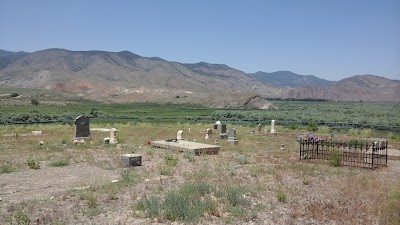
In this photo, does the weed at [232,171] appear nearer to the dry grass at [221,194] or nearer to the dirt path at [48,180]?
the dry grass at [221,194]

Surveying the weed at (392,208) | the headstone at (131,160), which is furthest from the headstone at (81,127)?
the weed at (392,208)

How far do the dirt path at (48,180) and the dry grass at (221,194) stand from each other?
213mm

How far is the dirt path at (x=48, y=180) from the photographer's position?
12583 millimetres

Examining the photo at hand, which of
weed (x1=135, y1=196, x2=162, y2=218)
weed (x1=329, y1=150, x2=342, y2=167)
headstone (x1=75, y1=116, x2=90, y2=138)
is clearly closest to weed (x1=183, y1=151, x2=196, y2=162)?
weed (x1=329, y1=150, x2=342, y2=167)

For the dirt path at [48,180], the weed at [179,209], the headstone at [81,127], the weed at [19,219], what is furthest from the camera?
the headstone at [81,127]

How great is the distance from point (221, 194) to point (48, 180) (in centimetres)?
672

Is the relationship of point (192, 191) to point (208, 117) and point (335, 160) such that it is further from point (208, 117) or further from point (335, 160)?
point (208, 117)

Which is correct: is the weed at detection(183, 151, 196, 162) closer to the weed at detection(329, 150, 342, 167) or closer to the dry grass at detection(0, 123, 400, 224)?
the dry grass at detection(0, 123, 400, 224)

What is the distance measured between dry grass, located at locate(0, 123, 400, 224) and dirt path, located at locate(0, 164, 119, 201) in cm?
21

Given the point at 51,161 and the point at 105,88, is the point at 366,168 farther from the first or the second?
the point at 105,88

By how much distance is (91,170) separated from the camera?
17141mm

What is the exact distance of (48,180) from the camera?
1487 centimetres

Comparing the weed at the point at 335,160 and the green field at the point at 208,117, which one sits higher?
the green field at the point at 208,117

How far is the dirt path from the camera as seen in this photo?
12.6 m
